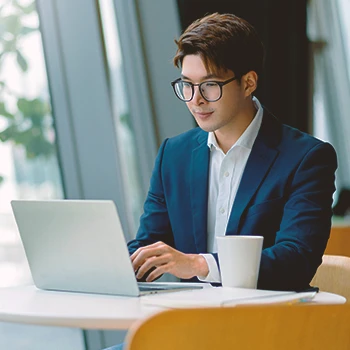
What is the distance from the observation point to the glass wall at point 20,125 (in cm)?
324

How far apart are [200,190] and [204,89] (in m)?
0.31

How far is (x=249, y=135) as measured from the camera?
89.9 inches

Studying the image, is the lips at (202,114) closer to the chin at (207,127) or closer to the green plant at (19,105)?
the chin at (207,127)

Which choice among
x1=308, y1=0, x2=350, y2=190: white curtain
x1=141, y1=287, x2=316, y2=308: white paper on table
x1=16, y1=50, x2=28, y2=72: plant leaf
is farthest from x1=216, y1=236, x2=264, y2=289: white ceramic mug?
x1=308, y1=0, x2=350, y2=190: white curtain

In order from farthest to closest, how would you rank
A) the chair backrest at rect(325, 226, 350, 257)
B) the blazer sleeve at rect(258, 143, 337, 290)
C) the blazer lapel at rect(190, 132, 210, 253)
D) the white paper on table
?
the chair backrest at rect(325, 226, 350, 257), the blazer lapel at rect(190, 132, 210, 253), the blazer sleeve at rect(258, 143, 337, 290), the white paper on table

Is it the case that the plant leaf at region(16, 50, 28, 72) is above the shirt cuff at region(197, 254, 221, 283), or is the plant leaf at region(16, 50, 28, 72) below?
above

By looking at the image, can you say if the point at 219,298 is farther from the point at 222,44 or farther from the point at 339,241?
the point at 339,241

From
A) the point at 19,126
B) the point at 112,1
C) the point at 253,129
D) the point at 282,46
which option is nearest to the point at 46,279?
the point at 253,129

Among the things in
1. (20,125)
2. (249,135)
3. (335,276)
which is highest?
(20,125)

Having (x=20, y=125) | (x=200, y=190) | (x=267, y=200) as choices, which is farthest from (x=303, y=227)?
(x=20, y=125)

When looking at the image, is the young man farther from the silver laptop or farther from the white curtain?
the white curtain

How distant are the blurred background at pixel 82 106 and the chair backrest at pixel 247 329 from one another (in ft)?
6.67

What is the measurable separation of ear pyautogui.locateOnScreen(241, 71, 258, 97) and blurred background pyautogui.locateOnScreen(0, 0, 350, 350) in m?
1.33

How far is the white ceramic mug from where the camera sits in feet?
5.76
